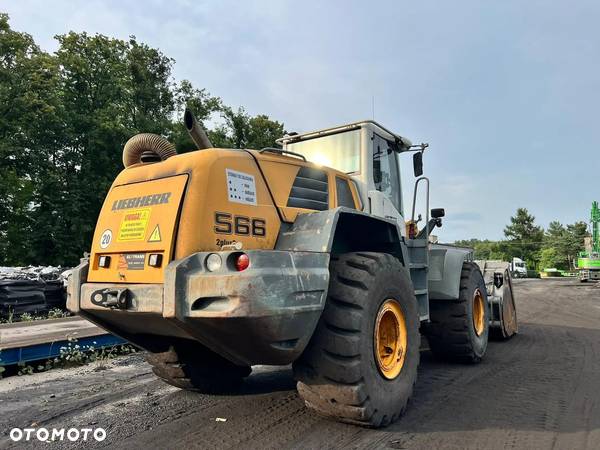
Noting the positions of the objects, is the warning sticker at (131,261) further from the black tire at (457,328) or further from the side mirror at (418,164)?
the black tire at (457,328)

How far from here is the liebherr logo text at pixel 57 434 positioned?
3.57 m

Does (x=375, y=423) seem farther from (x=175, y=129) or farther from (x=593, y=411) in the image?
(x=175, y=129)

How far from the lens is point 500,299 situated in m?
8.09

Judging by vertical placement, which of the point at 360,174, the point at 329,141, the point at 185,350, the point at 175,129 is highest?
the point at 175,129

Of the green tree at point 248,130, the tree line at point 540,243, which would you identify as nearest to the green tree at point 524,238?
the tree line at point 540,243

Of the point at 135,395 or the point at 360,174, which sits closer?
the point at 135,395

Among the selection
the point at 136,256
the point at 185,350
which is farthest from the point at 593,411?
the point at 136,256

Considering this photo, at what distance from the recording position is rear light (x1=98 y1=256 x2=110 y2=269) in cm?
384

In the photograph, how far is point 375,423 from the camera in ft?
11.7

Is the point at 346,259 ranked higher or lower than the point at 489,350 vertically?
higher

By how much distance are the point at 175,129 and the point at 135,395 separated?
1039 inches

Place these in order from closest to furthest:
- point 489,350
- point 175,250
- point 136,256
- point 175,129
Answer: point 175,250, point 136,256, point 489,350, point 175,129

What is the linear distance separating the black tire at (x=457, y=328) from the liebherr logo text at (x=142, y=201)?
4091 mm

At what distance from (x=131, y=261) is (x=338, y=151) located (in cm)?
278
